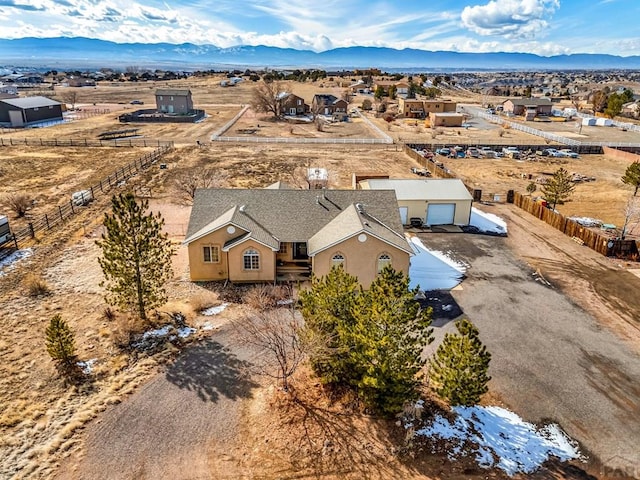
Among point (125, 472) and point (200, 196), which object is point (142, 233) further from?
point (125, 472)

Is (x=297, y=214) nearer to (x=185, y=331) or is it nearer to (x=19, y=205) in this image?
(x=185, y=331)

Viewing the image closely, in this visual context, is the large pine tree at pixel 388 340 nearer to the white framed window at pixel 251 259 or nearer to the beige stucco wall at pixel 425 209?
the white framed window at pixel 251 259

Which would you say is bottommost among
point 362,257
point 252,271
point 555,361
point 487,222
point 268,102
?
point 555,361

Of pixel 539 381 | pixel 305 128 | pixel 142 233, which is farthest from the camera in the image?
A: pixel 305 128

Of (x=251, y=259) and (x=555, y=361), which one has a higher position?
(x=251, y=259)

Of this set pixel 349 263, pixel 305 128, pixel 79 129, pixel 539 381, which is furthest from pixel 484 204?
pixel 79 129

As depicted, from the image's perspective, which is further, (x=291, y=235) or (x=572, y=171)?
(x=572, y=171)

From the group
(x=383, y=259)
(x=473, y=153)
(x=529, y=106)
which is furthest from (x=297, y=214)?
(x=529, y=106)
